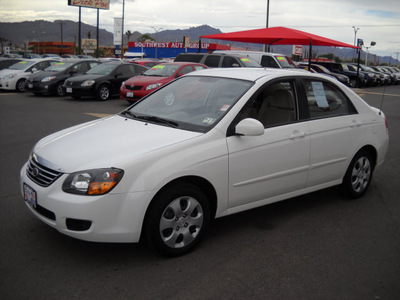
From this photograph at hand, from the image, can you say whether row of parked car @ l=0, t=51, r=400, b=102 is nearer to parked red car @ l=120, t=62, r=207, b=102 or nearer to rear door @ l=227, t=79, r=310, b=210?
parked red car @ l=120, t=62, r=207, b=102

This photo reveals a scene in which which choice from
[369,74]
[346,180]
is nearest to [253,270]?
[346,180]

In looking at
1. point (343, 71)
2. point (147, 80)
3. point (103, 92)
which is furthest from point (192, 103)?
point (343, 71)

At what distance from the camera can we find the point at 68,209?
3262 millimetres

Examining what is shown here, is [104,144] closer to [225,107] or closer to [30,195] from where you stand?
[30,195]

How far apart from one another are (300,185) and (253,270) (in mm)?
1372

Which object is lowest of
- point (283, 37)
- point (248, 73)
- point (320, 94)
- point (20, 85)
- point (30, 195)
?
point (20, 85)

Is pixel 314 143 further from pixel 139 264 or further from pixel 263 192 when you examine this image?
pixel 139 264

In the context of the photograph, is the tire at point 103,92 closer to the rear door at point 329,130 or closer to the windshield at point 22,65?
the windshield at point 22,65

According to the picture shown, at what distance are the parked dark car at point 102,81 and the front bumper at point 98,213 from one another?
12620mm

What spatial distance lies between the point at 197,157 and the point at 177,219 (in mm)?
532

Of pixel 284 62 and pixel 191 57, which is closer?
pixel 284 62

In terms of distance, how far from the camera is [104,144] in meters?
3.68

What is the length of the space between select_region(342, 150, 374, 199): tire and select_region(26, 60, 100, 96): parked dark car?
13.8 metres

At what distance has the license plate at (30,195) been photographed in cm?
357
